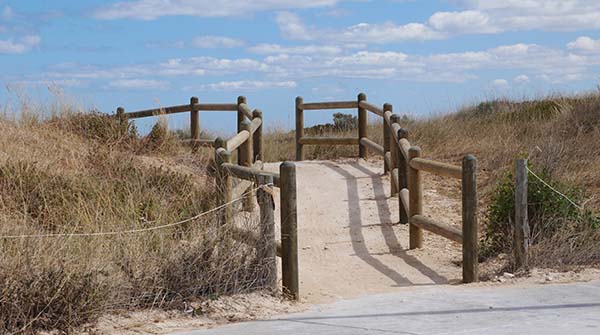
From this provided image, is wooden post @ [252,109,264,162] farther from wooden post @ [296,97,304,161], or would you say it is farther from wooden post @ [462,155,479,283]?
wooden post @ [462,155,479,283]

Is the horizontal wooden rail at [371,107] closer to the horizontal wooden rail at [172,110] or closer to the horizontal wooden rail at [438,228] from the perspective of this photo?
the horizontal wooden rail at [172,110]

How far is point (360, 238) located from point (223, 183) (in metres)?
3.18

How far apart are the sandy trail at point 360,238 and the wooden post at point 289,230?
358mm

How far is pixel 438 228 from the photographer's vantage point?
10414 mm

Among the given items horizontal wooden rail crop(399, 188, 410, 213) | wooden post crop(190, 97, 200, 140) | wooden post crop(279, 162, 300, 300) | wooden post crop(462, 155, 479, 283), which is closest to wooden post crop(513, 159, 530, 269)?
wooden post crop(462, 155, 479, 283)

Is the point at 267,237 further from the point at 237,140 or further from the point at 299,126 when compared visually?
the point at 299,126

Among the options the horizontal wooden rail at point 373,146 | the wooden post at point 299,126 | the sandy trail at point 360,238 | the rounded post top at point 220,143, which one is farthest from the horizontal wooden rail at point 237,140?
the wooden post at point 299,126

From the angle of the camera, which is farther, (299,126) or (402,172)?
(299,126)

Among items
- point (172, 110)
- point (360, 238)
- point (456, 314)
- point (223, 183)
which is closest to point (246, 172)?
point (223, 183)

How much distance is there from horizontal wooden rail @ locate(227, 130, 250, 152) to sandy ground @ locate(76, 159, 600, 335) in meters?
1.23

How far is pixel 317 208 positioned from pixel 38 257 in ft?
24.3

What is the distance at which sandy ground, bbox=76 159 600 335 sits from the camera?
7.30 metres

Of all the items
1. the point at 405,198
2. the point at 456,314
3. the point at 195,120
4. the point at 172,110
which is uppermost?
the point at 172,110

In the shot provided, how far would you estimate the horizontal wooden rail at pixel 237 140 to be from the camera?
38.7 ft
